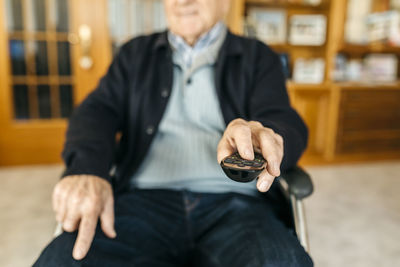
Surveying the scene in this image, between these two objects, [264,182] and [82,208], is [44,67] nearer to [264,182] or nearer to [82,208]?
[82,208]

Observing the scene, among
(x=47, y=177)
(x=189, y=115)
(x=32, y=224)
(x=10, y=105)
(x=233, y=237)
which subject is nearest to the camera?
(x=233, y=237)

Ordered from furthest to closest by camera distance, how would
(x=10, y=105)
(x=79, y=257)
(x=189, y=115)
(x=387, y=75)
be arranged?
(x=387, y=75)
(x=10, y=105)
(x=189, y=115)
(x=79, y=257)

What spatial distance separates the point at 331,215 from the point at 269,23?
1.83m

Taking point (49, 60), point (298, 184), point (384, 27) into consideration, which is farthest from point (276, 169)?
point (384, 27)

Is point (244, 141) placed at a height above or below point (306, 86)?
above

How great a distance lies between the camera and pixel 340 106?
3.07 m

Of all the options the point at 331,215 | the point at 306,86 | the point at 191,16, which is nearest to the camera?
the point at 191,16

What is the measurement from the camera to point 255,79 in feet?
3.52

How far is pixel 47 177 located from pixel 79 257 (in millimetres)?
2178

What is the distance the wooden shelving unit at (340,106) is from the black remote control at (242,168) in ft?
8.45

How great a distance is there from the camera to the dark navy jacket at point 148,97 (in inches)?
38.4

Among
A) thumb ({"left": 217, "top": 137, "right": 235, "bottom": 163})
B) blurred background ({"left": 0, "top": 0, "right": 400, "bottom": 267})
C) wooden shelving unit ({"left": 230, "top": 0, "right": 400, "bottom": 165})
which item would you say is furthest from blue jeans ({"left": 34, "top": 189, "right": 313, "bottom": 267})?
wooden shelving unit ({"left": 230, "top": 0, "right": 400, "bottom": 165})

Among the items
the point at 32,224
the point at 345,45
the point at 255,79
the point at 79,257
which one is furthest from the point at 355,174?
the point at 79,257

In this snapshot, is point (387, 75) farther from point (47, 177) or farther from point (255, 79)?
point (47, 177)
